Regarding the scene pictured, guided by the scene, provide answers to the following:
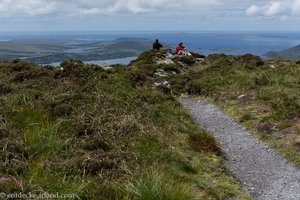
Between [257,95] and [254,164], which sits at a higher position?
[257,95]

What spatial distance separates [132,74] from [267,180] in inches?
668

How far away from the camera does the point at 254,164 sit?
1193cm

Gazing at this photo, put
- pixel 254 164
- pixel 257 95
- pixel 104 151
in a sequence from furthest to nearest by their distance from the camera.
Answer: pixel 257 95 → pixel 254 164 → pixel 104 151

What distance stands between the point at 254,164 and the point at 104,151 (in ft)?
15.4

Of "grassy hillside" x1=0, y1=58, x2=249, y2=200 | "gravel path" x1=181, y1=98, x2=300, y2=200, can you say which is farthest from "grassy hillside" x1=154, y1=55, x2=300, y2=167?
"grassy hillside" x1=0, y1=58, x2=249, y2=200

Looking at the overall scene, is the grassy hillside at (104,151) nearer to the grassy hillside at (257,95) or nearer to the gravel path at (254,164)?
the gravel path at (254,164)

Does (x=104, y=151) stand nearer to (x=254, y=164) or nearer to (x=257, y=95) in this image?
(x=254, y=164)

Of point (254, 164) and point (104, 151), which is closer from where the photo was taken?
point (104, 151)

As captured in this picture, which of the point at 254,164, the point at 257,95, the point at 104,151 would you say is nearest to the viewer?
the point at 104,151

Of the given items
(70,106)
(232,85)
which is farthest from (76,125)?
(232,85)

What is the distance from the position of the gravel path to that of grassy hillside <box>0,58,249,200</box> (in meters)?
0.52

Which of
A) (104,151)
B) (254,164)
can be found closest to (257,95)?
(254,164)

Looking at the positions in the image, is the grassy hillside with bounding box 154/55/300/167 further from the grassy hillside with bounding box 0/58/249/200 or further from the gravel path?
the grassy hillside with bounding box 0/58/249/200

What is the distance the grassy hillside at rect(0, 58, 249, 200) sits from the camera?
7.80m
